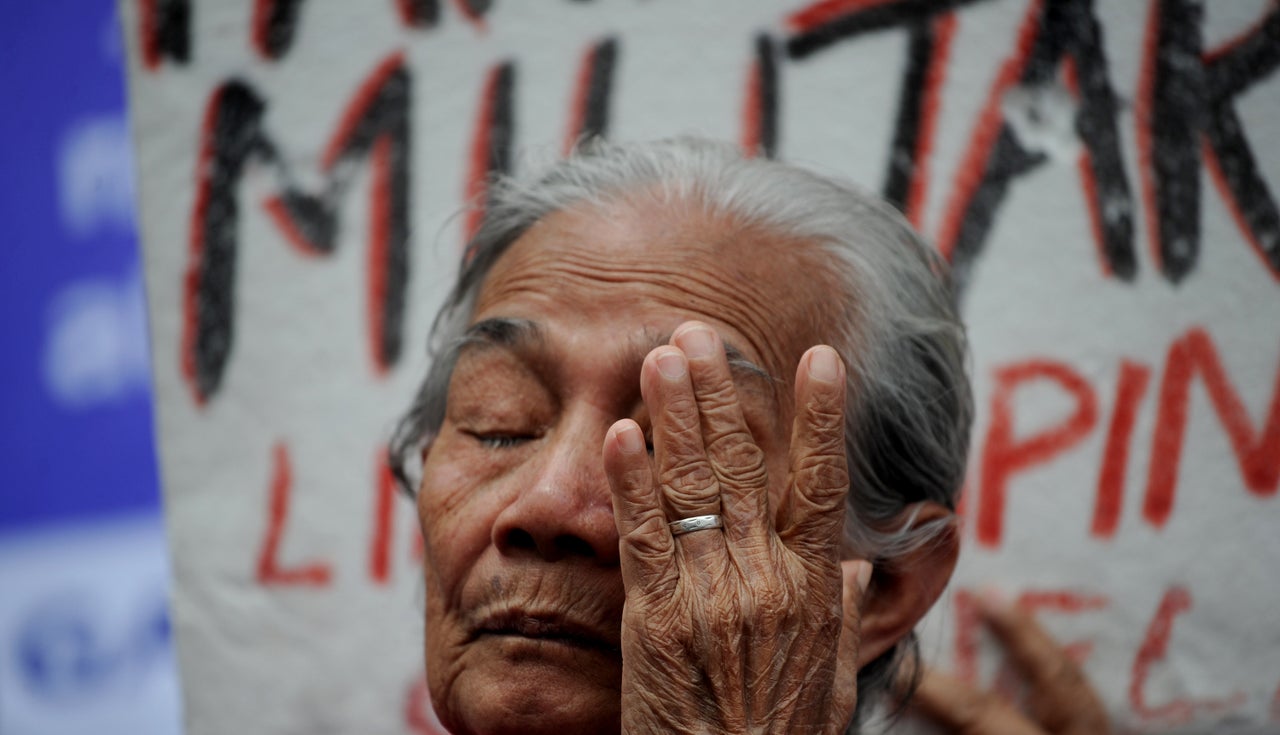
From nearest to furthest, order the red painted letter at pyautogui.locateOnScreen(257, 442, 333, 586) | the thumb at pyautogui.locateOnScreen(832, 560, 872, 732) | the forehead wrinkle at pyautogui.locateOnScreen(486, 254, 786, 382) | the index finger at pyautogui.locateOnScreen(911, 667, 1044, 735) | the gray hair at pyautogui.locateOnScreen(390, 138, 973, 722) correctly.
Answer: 1. the thumb at pyautogui.locateOnScreen(832, 560, 872, 732)
2. the forehead wrinkle at pyautogui.locateOnScreen(486, 254, 786, 382)
3. the gray hair at pyautogui.locateOnScreen(390, 138, 973, 722)
4. the index finger at pyautogui.locateOnScreen(911, 667, 1044, 735)
5. the red painted letter at pyautogui.locateOnScreen(257, 442, 333, 586)

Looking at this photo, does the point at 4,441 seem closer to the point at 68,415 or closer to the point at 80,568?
the point at 68,415

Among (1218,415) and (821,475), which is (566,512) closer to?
(821,475)

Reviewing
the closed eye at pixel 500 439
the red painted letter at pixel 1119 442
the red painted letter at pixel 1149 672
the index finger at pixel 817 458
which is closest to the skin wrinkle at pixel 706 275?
the closed eye at pixel 500 439

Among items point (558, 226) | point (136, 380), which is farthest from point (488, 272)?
point (136, 380)

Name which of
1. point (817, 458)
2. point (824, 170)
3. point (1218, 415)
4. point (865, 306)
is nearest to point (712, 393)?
point (817, 458)

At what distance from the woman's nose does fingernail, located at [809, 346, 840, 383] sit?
1.29ft

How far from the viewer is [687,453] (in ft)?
4.65

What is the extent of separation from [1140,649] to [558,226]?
1836 millimetres

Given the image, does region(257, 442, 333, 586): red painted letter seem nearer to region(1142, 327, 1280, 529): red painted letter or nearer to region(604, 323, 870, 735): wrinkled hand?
region(604, 323, 870, 735): wrinkled hand

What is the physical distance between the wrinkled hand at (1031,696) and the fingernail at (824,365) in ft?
5.02

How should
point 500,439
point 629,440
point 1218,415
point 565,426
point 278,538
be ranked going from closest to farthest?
→ 1. point 629,440
2. point 565,426
3. point 500,439
4. point 1218,415
5. point 278,538

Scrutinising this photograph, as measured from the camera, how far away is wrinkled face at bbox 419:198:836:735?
5.33 ft

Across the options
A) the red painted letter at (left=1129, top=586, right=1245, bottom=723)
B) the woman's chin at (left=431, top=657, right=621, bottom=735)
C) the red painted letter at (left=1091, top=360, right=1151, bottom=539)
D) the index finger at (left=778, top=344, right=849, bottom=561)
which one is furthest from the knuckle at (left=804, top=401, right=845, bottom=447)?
the red painted letter at (left=1129, top=586, right=1245, bottom=723)

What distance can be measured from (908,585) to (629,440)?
0.77m
